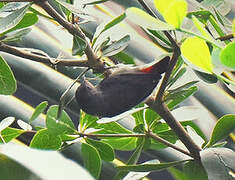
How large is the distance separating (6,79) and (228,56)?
0.17 meters

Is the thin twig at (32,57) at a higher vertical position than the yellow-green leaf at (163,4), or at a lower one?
lower

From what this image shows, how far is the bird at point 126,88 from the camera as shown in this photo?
252 mm

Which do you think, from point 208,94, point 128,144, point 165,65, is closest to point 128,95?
point 165,65

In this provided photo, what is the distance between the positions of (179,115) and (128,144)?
0.07 m

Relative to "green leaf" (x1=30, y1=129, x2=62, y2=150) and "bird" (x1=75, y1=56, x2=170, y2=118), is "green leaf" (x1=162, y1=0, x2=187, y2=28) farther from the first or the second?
"green leaf" (x1=30, y1=129, x2=62, y2=150)

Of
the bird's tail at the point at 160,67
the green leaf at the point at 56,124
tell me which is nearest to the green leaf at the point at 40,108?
the green leaf at the point at 56,124

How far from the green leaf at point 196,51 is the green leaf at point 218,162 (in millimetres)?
95

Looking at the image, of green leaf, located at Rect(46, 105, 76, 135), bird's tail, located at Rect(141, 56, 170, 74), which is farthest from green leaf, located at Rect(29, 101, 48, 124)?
bird's tail, located at Rect(141, 56, 170, 74)

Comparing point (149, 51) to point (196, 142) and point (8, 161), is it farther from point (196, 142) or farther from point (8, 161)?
point (8, 161)

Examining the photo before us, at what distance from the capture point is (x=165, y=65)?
25 cm

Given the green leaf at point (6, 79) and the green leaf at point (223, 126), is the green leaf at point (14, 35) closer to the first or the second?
the green leaf at point (6, 79)

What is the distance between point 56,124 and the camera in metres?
0.33

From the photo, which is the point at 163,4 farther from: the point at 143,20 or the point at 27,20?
the point at 27,20

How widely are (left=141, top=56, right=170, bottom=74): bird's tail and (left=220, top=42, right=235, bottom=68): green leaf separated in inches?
2.2
